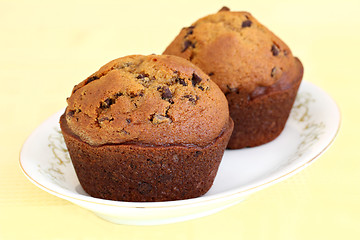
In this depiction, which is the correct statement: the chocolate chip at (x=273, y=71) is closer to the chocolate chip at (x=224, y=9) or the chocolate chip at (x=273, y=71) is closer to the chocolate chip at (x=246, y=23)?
the chocolate chip at (x=246, y=23)

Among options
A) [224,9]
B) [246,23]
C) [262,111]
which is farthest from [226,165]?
[224,9]

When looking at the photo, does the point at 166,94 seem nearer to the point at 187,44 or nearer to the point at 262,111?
the point at 187,44

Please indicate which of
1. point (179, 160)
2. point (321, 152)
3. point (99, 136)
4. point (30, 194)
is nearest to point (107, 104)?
point (99, 136)

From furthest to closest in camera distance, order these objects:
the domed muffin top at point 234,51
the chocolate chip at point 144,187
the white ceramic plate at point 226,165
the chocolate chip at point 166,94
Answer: the domed muffin top at point 234,51 < the chocolate chip at point 144,187 < the chocolate chip at point 166,94 < the white ceramic plate at point 226,165

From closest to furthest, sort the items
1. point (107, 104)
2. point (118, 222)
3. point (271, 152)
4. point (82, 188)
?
point (107, 104) → point (118, 222) → point (82, 188) → point (271, 152)

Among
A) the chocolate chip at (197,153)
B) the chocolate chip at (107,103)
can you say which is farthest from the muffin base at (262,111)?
the chocolate chip at (107,103)

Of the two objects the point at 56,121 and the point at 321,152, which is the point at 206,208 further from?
the point at 56,121

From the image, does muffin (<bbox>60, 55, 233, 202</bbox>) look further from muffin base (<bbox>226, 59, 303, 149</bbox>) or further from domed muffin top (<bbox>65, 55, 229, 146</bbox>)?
muffin base (<bbox>226, 59, 303, 149</bbox>)
